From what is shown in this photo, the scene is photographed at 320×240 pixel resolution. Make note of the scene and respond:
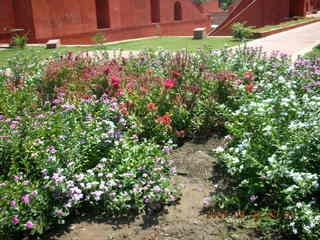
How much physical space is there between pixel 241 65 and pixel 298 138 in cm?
281

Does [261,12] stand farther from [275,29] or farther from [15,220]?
[15,220]

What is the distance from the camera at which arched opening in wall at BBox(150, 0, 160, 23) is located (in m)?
26.9

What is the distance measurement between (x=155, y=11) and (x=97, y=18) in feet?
19.4

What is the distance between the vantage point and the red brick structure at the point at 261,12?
2089 centimetres

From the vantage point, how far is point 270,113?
3.53 metres

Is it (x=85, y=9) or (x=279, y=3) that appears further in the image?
(x=279, y=3)

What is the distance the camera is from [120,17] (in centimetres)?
2264

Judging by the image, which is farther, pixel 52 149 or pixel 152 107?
pixel 152 107

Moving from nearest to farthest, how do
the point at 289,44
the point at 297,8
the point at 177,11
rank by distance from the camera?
the point at 289,44 < the point at 297,8 < the point at 177,11

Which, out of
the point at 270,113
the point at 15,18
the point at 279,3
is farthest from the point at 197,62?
the point at 279,3

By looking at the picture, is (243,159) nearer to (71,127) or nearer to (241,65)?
(71,127)

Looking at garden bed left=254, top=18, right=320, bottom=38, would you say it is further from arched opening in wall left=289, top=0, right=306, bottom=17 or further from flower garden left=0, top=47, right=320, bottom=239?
flower garden left=0, top=47, right=320, bottom=239

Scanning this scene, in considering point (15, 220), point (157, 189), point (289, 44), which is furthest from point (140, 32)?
point (15, 220)
